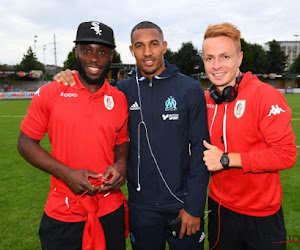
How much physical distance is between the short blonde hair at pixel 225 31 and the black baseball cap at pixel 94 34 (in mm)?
879

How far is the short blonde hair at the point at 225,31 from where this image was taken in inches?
100

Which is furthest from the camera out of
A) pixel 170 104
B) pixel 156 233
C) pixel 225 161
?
pixel 156 233

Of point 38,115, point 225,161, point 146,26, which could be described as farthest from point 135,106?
point 225,161

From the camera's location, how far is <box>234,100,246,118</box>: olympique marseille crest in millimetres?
2494

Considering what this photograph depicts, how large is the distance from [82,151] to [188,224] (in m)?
1.15

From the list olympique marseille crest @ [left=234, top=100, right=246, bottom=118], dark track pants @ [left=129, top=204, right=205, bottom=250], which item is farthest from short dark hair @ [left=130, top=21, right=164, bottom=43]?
dark track pants @ [left=129, top=204, right=205, bottom=250]

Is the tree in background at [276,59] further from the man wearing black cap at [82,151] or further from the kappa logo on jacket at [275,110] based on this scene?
the man wearing black cap at [82,151]

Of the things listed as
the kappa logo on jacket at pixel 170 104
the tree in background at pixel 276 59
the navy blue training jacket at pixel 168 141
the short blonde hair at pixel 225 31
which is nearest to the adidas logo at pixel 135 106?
the navy blue training jacket at pixel 168 141

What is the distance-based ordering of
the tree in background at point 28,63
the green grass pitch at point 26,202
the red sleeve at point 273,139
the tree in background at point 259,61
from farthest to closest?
the tree in background at point 259,61
the tree in background at point 28,63
the green grass pitch at point 26,202
the red sleeve at point 273,139

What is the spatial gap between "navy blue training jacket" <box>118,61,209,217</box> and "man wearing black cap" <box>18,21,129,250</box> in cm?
23

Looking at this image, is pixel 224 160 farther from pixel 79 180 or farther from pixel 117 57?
pixel 117 57

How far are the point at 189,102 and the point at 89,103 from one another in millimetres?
911

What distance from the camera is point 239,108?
252 cm

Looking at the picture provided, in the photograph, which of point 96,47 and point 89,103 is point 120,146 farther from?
point 96,47
